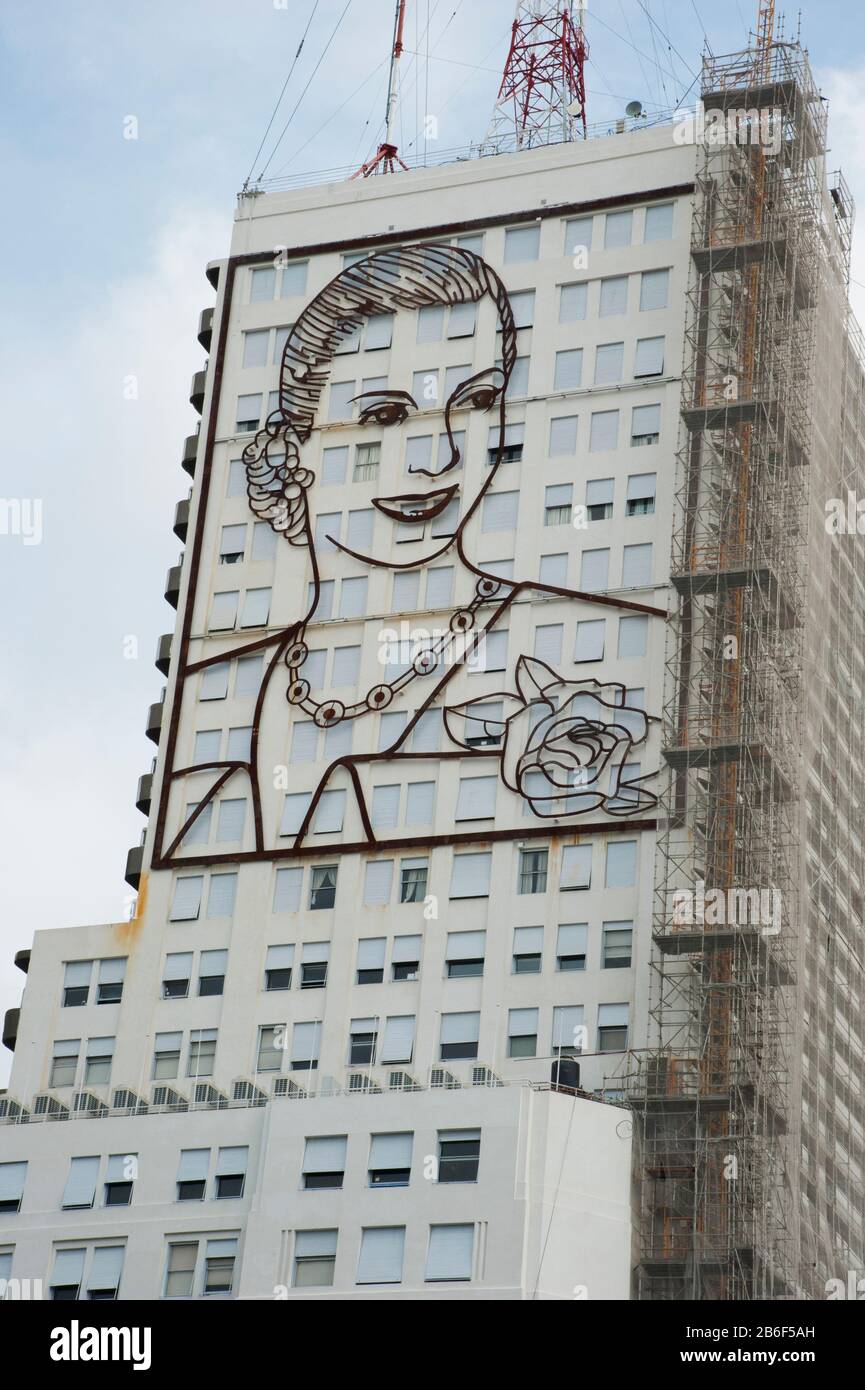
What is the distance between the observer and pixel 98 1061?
3150 inches

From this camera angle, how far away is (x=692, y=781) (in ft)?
250

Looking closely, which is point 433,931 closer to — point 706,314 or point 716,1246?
point 716,1246

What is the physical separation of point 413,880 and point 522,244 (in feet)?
79.4

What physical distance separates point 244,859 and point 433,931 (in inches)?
302

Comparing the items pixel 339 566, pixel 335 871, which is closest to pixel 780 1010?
pixel 335 871

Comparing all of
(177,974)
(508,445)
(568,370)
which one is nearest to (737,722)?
(508,445)

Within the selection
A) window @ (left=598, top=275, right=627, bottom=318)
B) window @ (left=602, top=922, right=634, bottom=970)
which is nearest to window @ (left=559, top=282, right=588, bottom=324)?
window @ (left=598, top=275, right=627, bottom=318)

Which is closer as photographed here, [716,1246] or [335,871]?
[716,1246]

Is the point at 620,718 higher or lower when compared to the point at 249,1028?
higher

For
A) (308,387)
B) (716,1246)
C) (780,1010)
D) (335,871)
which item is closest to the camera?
(716,1246)

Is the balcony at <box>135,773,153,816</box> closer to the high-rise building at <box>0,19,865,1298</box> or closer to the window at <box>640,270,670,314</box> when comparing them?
the high-rise building at <box>0,19,865,1298</box>

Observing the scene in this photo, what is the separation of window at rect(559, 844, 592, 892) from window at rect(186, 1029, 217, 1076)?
12.4 meters

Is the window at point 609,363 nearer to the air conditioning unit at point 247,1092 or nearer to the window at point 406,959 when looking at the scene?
the window at point 406,959

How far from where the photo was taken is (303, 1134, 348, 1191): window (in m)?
68.7
